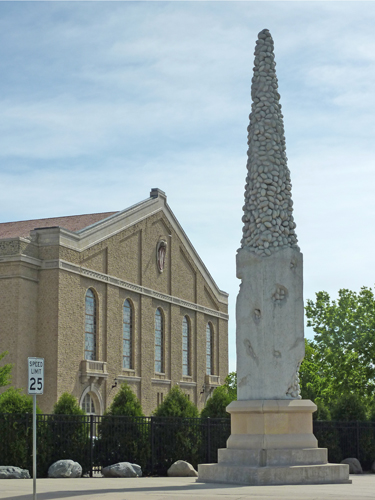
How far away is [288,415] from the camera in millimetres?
17328

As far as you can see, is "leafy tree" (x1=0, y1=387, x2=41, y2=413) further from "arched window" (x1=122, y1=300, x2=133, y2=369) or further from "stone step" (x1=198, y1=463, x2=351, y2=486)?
"arched window" (x1=122, y1=300, x2=133, y2=369)

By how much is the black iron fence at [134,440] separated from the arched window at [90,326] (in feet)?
57.6

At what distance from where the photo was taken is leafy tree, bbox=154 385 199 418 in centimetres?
2967

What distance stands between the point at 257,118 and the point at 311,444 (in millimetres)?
7658

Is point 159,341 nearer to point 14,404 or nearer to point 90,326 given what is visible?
point 90,326

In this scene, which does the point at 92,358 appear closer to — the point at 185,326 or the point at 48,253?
the point at 48,253

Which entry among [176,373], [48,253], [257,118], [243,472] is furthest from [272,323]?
[176,373]

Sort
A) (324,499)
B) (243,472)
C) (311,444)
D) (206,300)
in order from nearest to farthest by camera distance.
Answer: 1. (324,499)
2. (243,472)
3. (311,444)
4. (206,300)

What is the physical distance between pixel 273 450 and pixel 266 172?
6317 mm

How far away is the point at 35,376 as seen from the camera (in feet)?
Result: 45.9

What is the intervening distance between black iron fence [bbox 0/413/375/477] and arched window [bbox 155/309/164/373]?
948 inches

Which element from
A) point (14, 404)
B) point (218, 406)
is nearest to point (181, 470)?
point (14, 404)

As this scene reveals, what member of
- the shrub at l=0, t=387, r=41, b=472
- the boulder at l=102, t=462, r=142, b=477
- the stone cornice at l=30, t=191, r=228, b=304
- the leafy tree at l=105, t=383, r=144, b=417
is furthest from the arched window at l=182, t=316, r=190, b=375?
the boulder at l=102, t=462, r=142, b=477

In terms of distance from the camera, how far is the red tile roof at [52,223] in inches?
1939
